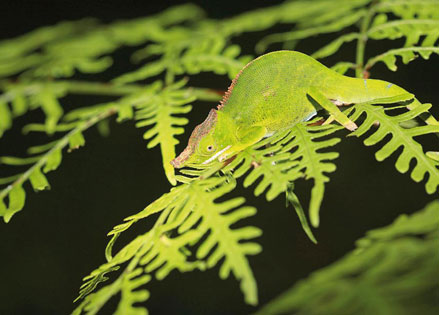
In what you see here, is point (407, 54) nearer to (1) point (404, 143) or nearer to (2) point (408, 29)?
(2) point (408, 29)

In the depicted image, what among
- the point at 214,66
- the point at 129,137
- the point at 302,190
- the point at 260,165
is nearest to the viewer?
the point at 260,165

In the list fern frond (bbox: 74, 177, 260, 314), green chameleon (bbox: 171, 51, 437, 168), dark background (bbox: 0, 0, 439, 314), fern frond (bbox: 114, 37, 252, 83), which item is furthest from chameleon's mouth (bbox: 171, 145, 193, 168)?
dark background (bbox: 0, 0, 439, 314)

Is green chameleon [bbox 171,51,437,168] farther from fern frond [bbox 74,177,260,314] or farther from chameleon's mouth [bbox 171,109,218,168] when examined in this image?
fern frond [bbox 74,177,260,314]

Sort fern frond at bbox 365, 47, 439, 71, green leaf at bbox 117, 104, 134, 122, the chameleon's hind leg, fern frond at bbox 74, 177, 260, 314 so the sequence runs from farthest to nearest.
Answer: green leaf at bbox 117, 104, 134, 122 < fern frond at bbox 365, 47, 439, 71 < the chameleon's hind leg < fern frond at bbox 74, 177, 260, 314

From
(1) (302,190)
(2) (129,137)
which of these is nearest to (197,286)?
(1) (302,190)

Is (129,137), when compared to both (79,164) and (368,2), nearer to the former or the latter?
(79,164)
